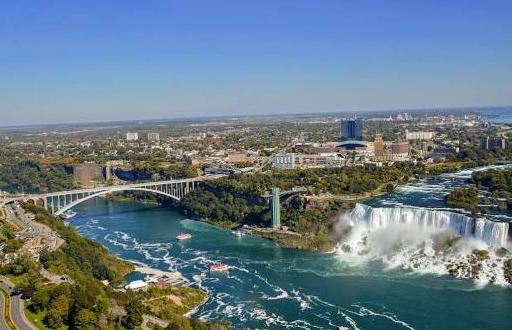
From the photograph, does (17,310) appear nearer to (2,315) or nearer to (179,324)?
(2,315)

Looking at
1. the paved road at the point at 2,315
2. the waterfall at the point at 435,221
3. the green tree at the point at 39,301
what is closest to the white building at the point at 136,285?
the paved road at the point at 2,315

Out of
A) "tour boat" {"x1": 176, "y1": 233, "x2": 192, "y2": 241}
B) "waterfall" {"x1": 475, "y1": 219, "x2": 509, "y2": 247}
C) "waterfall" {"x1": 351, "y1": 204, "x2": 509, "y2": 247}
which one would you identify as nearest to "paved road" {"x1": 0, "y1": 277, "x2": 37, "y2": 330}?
"tour boat" {"x1": 176, "y1": 233, "x2": 192, "y2": 241}

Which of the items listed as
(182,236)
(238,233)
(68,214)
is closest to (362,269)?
(238,233)

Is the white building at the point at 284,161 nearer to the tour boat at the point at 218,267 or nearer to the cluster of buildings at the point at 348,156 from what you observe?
the cluster of buildings at the point at 348,156

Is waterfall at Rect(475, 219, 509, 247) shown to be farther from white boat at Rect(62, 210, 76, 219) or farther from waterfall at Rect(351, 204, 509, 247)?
white boat at Rect(62, 210, 76, 219)

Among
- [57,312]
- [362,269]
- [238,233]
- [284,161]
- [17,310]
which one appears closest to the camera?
[57,312]
